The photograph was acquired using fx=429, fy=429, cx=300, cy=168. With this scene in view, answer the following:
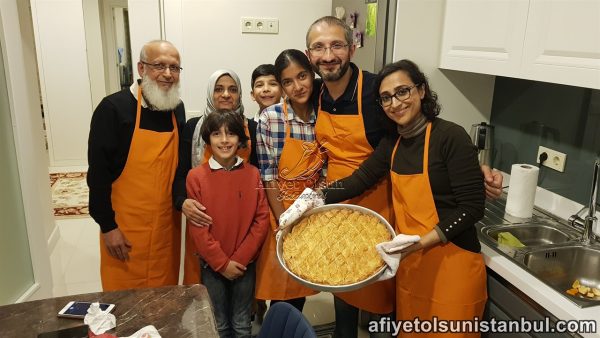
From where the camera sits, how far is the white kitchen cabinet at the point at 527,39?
1268 mm

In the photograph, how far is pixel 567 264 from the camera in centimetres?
152

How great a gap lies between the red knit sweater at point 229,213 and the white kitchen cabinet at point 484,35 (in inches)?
38.8

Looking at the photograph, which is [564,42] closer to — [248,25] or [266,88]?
[266,88]

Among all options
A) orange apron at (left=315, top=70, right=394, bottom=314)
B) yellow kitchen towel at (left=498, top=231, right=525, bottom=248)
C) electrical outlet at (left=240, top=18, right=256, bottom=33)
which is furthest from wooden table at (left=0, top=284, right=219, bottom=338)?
electrical outlet at (left=240, top=18, right=256, bottom=33)

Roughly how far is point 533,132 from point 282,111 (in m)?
1.14

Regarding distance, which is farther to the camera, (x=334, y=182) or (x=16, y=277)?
(x=16, y=277)

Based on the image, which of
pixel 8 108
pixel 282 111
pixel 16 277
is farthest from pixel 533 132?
pixel 16 277

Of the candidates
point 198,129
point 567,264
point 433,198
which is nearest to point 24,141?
point 198,129

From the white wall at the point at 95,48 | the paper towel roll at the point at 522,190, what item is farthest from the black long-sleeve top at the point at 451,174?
the white wall at the point at 95,48

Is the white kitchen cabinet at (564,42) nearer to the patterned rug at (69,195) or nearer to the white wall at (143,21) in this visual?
the white wall at (143,21)

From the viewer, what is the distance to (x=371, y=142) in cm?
160

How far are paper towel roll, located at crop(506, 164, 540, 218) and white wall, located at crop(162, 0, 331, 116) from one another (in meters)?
1.92

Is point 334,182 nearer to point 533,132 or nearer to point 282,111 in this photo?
point 282,111

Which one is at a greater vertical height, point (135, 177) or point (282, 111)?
point (282, 111)
